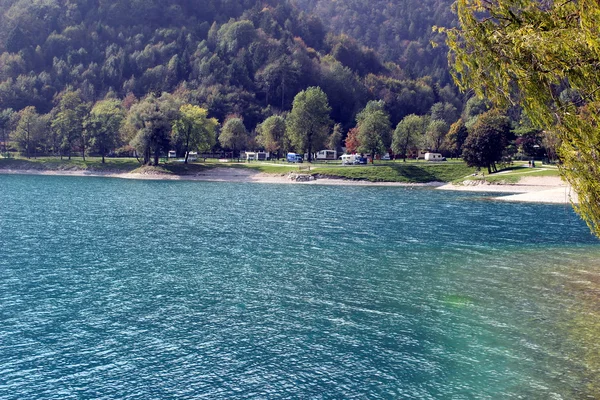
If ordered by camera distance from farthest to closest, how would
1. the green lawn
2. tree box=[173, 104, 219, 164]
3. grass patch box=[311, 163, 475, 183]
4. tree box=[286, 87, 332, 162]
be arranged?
tree box=[173, 104, 219, 164] < tree box=[286, 87, 332, 162] < grass patch box=[311, 163, 475, 183] < the green lawn

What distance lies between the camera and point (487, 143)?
13312cm

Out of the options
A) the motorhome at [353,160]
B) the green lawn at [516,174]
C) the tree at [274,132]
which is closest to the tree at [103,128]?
the tree at [274,132]

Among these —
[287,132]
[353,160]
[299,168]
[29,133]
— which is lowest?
[299,168]

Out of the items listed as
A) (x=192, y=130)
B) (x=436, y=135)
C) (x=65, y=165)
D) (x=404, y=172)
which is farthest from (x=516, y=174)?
(x=65, y=165)

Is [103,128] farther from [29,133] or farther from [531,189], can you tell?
[531,189]

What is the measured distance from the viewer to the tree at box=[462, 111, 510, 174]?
437 feet

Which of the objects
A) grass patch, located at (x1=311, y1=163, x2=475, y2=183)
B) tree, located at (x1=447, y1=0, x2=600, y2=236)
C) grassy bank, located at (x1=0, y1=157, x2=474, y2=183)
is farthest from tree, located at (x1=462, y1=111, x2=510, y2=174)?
tree, located at (x1=447, y1=0, x2=600, y2=236)

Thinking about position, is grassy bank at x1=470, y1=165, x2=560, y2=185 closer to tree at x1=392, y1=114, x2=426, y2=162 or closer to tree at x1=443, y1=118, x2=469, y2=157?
tree at x1=443, y1=118, x2=469, y2=157

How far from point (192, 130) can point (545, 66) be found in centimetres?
16003

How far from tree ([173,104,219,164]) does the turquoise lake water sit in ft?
359

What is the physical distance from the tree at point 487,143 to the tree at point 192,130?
86.2 metres

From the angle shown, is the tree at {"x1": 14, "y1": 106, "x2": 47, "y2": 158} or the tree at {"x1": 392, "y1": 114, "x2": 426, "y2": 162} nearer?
the tree at {"x1": 392, "y1": 114, "x2": 426, "y2": 162}

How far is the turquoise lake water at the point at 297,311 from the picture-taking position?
2400cm

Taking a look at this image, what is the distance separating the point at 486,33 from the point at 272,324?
1950cm
